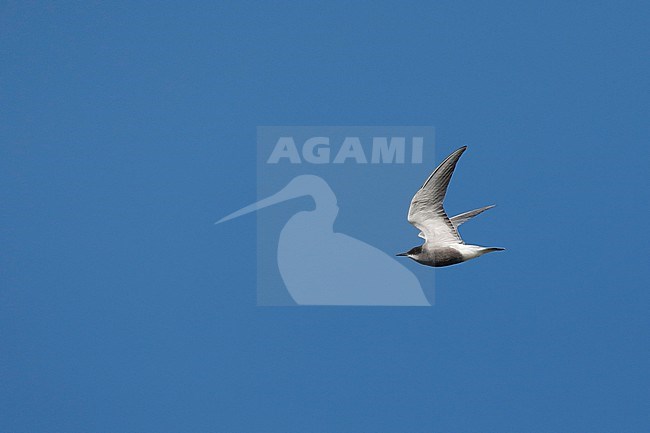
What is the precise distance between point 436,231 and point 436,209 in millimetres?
63

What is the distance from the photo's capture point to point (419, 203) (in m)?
1.52

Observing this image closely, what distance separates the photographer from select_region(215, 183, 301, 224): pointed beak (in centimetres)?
199

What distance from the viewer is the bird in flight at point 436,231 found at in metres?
1.51

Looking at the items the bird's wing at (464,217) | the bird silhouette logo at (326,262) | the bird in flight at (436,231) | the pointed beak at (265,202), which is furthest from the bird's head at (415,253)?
the pointed beak at (265,202)

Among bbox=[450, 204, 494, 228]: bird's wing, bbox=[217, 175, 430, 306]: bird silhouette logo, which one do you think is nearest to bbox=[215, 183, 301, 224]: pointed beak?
bbox=[217, 175, 430, 306]: bird silhouette logo

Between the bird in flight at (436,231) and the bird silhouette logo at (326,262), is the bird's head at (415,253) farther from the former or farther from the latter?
the bird silhouette logo at (326,262)

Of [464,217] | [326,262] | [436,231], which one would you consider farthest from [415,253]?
[326,262]

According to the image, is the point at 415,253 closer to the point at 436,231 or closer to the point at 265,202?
the point at 436,231

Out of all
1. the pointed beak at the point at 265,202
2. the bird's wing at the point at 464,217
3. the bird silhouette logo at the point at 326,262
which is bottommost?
the bird silhouette logo at the point at 326,262

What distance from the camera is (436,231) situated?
1564 mm

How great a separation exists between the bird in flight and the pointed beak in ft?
1.83

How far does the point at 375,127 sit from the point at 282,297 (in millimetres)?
570

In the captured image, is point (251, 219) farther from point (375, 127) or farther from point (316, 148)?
point (375, 127)

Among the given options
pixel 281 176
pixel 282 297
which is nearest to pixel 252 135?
pixel 281 176
